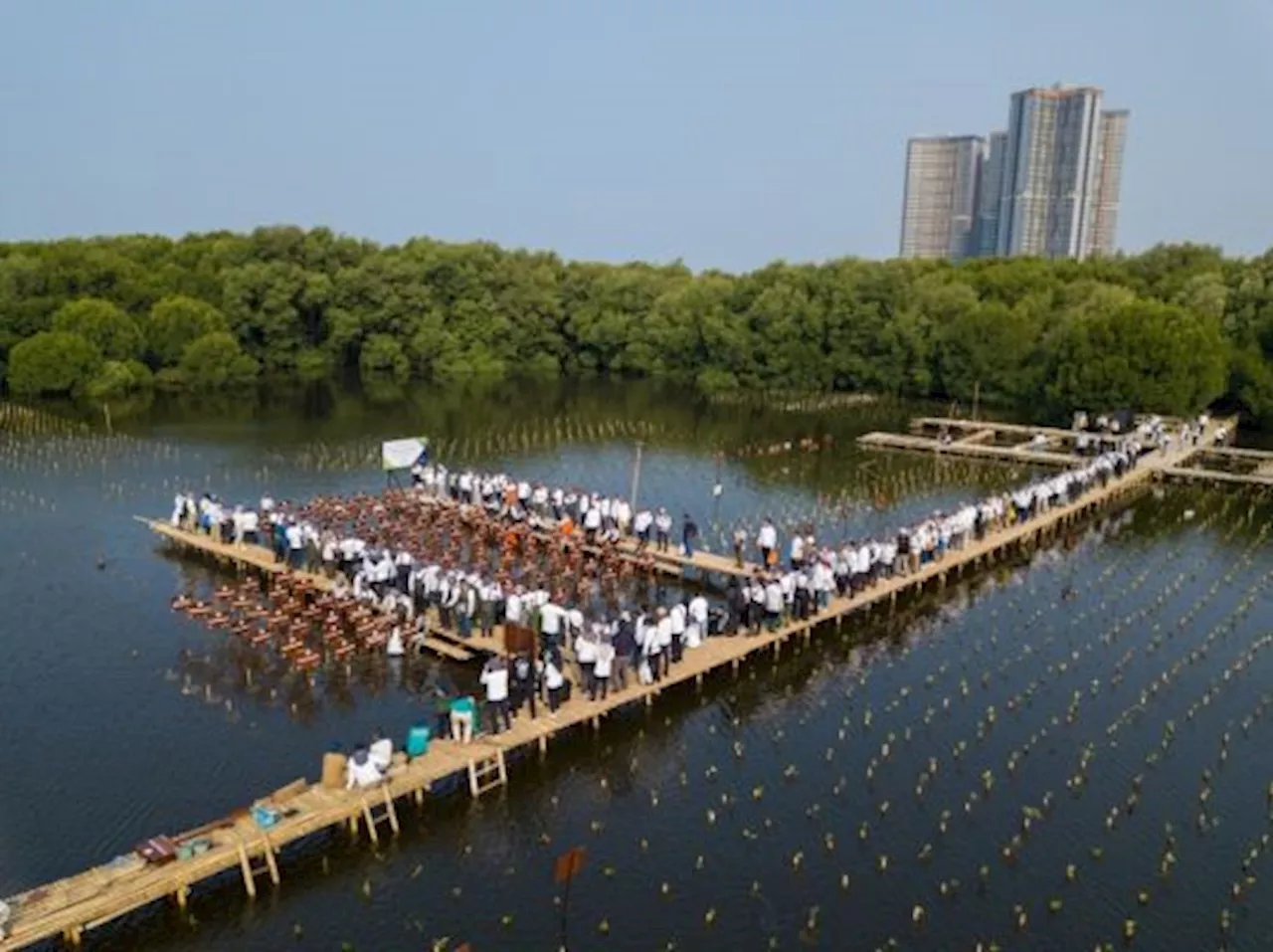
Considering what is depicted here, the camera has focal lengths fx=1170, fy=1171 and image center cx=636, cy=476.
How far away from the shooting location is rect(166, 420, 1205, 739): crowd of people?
24.4 m

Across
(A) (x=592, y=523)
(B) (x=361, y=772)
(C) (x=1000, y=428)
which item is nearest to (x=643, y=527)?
(A) (x=592, y=523)

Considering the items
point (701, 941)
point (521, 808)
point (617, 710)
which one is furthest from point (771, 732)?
point (701, 941)

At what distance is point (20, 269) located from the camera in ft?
255

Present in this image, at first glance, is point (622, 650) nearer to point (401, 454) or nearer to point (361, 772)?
point (361, 772)

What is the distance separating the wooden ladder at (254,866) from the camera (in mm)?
17766

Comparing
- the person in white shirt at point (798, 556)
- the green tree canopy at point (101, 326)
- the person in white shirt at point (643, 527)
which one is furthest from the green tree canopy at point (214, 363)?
the person in white shirt at point (798, 556)

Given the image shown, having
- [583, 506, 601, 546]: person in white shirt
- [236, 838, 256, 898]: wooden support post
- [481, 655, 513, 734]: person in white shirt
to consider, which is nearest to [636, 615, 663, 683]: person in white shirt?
[481, 655, 513, 734]: person in white shirt

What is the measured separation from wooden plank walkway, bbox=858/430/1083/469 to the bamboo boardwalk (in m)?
31.2

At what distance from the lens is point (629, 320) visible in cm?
9519

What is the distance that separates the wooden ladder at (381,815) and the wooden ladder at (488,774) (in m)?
1.66

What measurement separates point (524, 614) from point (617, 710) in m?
3.47

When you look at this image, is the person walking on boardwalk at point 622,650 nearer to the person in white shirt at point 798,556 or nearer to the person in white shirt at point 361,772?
the person in white shirt at point 361,772

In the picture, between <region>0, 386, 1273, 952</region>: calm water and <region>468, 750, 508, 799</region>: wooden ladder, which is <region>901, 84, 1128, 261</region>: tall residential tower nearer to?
<region>0, 386, 1273, 952</region>: calm water

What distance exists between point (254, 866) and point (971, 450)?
155 ft
